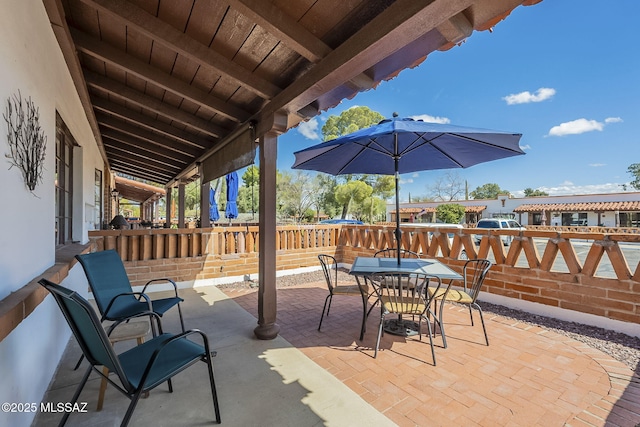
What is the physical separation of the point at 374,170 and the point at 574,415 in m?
3.57

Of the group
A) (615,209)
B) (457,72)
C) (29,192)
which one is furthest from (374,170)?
(457,72)

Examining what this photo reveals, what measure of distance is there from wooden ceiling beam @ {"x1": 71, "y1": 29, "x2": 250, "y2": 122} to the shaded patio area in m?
2.54

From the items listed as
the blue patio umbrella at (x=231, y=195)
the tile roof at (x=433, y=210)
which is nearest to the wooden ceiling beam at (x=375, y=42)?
the blue patio umbrella at (x=231, y=195)

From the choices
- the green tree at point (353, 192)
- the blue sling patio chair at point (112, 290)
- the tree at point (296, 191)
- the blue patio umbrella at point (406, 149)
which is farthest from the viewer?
the tree at point (296, 191)

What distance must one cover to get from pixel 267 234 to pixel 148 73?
195 cm

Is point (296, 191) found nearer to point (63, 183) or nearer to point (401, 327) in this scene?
point (63, 183)

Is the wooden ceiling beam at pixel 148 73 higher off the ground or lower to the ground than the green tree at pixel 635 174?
lower

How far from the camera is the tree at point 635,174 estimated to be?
36.5m

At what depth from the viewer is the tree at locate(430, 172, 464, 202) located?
37.5 m

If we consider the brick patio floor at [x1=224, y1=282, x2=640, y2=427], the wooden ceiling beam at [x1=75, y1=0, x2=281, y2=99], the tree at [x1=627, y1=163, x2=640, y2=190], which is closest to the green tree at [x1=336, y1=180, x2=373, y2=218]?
the brick patio floor at [x1=224, y1=282, x2=640, y2=427]

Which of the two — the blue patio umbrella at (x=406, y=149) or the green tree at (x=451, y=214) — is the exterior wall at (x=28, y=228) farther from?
the green tree at (x=451, y=214)

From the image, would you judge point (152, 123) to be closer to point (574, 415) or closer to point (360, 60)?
point (360, 60)

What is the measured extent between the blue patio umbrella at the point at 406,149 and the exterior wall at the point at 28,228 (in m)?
2.35

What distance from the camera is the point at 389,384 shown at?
7.13ft
